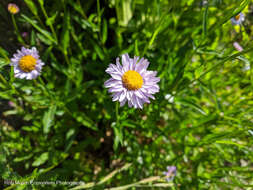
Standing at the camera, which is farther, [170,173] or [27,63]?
[170,173]

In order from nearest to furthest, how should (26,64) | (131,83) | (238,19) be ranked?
(131,83), (26,64), (238,19)


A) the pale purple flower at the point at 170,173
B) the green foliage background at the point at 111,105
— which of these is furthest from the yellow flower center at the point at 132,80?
the pale purple flower at the point at 170,173

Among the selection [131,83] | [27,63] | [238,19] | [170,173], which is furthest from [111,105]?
[238,19]

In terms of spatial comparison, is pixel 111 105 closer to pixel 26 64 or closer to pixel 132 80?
pixel 132 80

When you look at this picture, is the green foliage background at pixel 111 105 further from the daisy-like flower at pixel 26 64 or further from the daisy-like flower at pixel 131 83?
the daisy-like flower at pixel 131 83

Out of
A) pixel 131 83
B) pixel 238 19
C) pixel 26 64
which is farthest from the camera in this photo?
pixel 238 19

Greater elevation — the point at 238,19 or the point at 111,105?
the point at 238,19
